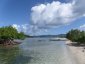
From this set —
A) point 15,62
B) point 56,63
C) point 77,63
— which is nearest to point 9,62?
point 15,62

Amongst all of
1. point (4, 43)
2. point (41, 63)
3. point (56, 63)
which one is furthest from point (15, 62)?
point (4, 43)

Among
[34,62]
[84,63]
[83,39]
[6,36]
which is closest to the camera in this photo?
[84,63]

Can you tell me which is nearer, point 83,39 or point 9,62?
point 9,62

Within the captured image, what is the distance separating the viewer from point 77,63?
43.9m

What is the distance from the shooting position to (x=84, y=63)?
140 feet

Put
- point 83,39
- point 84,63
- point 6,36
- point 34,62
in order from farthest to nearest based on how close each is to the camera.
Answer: point 6,36 → point 83,39 → point 34,62 → point 84,63

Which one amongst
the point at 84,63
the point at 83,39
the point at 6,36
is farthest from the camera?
the point at 6,36

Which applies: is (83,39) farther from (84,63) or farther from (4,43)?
(84,63)

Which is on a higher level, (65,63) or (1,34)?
(1,34)

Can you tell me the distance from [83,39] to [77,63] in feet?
201

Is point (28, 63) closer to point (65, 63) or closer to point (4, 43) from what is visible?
point (65, 63)

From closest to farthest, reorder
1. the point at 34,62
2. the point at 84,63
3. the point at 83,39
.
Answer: the point at 84,63 → the point at 34,62 → the point at 83,39

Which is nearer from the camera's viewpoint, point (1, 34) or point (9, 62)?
point (9, 62)

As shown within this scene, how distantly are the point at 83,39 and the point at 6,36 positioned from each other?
37894mm
